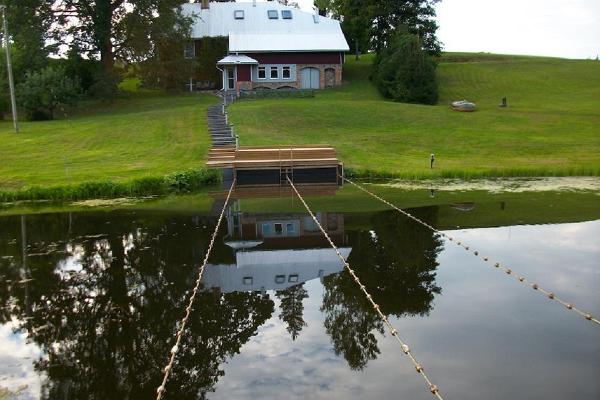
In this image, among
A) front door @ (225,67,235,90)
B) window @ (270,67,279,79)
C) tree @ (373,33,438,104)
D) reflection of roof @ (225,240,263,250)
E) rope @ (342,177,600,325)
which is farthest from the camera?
window @ (270,67,279,79)

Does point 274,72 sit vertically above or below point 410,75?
above

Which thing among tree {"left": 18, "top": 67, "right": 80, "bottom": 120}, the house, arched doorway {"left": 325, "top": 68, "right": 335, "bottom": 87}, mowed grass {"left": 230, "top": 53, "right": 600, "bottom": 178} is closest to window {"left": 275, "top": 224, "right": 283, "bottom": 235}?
mowed grass {"left": 230, "top": 53, "right": 600, "bottom": 178}

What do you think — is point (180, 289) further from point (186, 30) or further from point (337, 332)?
point (186, 30)

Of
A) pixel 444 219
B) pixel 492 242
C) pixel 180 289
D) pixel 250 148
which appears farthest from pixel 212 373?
pixel 250 148

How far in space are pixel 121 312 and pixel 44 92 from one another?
3297 centimetres

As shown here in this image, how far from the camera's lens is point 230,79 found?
1970 inches

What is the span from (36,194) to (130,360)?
14.9 metres

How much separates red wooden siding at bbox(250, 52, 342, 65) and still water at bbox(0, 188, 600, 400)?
35.3m

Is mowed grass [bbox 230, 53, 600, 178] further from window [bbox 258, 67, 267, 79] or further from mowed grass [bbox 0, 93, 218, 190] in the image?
window [bbox 258, 67, 267, 79]

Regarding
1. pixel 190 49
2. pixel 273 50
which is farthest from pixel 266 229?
pixel 190 49

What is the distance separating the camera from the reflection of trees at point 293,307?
384 inches

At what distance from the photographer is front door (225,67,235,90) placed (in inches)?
1944

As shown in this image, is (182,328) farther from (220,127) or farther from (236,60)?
(236,60)

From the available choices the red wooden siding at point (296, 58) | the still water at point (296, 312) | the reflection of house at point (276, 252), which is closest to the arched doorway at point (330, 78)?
the red wooden siding at point (296, 58)
